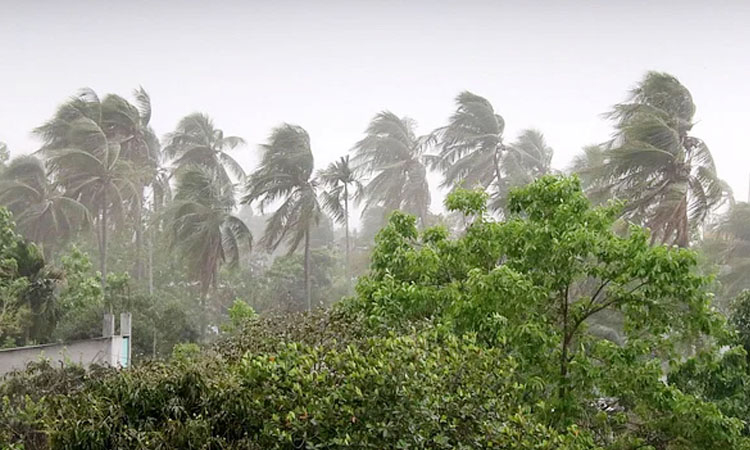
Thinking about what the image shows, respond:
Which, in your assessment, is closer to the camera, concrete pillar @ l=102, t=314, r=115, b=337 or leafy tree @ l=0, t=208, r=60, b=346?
concrete pillar @ l=102, t=314, r=115, b=337

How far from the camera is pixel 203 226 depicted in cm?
1758

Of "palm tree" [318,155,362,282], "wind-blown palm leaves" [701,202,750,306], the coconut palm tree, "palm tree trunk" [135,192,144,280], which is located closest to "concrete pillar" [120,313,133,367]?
"palm tree" [318,155,362,282]

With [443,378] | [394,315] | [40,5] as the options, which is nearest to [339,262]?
[40,5]

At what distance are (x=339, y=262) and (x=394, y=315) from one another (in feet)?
67.0

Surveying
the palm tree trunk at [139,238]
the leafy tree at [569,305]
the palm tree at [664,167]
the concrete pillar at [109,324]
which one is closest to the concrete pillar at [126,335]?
the concrete pillar at [109,324]

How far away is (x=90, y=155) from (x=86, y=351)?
916cm

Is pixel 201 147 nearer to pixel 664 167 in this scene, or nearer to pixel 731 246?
pixel 664 167

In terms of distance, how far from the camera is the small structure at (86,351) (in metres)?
8.90

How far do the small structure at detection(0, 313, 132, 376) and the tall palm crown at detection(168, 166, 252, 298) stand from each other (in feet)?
23.4

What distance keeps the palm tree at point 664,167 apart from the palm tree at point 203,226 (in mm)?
9511

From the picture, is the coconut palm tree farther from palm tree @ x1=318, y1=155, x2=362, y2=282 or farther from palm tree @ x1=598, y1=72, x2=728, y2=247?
palm tree @ x1=318, y1=155, x2=362, y2=282

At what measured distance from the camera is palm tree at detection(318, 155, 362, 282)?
19016 millimetres

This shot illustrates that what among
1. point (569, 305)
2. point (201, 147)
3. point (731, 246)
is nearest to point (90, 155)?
point (201, 147)

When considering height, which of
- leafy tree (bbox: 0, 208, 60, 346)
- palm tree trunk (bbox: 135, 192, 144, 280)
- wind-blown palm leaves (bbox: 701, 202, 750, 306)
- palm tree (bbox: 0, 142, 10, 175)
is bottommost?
leafy tree (bbox: 0, 208, 60, 346)
